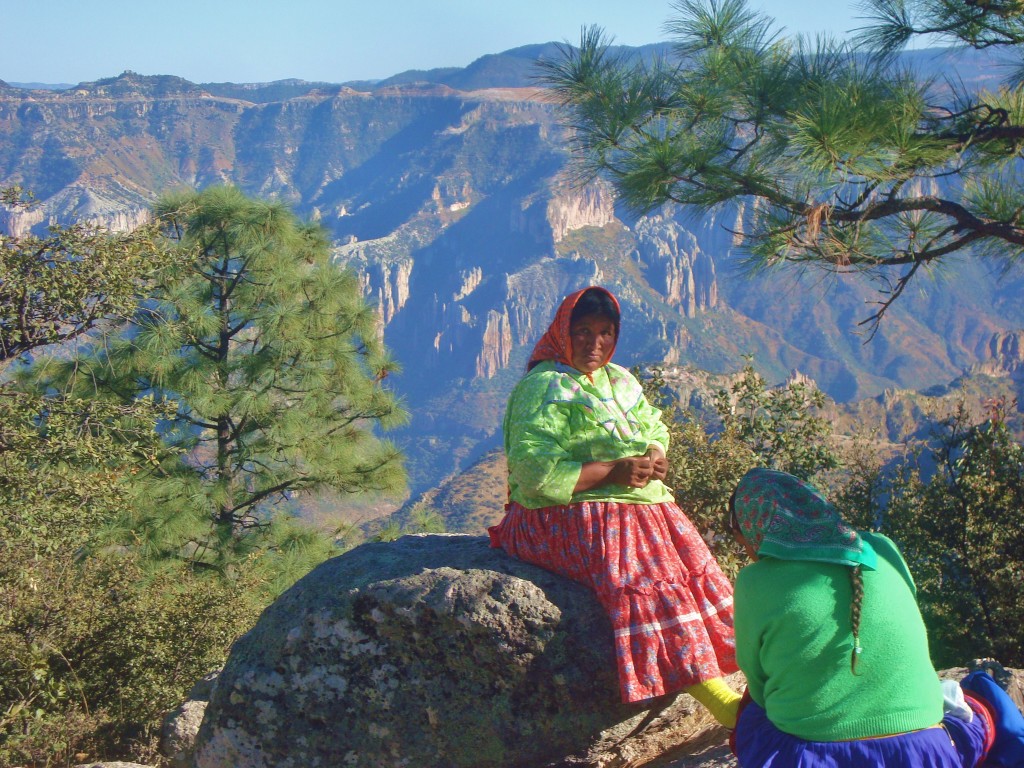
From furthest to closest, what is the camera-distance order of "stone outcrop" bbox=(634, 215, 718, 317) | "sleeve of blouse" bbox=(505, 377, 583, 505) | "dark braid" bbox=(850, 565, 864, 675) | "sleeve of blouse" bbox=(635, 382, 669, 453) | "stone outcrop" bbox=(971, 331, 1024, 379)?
"stone outcrop" bbox=(634, 215, 718, 317)
"stone outcrop" bbox=(971, 331, 1024, 379)
"sleeve of blouse" bbox=(635, 382, 669, 453)
"sleeve of blouse" bbox=(505, 377, 583, 505)
"dark braid" bbox=(850, 565, 864, 675)

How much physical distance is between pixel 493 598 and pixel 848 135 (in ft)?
10.1

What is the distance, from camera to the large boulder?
150 inches

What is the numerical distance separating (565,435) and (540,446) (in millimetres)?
171

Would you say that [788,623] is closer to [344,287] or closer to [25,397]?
[25,397]

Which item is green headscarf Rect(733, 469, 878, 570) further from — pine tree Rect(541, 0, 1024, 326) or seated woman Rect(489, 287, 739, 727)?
pine tree Rect(541, 0, 1024, 326)

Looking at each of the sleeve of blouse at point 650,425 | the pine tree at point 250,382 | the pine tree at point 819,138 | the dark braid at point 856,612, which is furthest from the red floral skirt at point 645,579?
the pine tree at point 250,382

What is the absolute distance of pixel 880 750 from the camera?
2.72 meters

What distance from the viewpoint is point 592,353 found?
13.9 feet

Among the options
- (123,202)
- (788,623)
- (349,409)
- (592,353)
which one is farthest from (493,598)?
(123,202)

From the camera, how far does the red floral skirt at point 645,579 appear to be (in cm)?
362

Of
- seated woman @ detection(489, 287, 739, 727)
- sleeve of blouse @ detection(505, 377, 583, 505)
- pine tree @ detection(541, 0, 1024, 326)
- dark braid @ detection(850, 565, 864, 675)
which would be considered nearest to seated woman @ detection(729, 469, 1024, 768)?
dark braid @ detection(850, 565, 864, 675)

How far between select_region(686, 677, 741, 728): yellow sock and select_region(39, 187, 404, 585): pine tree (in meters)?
7.80

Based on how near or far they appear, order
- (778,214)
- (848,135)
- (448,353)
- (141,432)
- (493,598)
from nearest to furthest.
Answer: (493,598), (848,135), (778,214), (141,432), (448,353)

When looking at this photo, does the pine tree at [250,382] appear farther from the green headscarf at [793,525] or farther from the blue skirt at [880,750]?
the blue skirt at [880,750]
